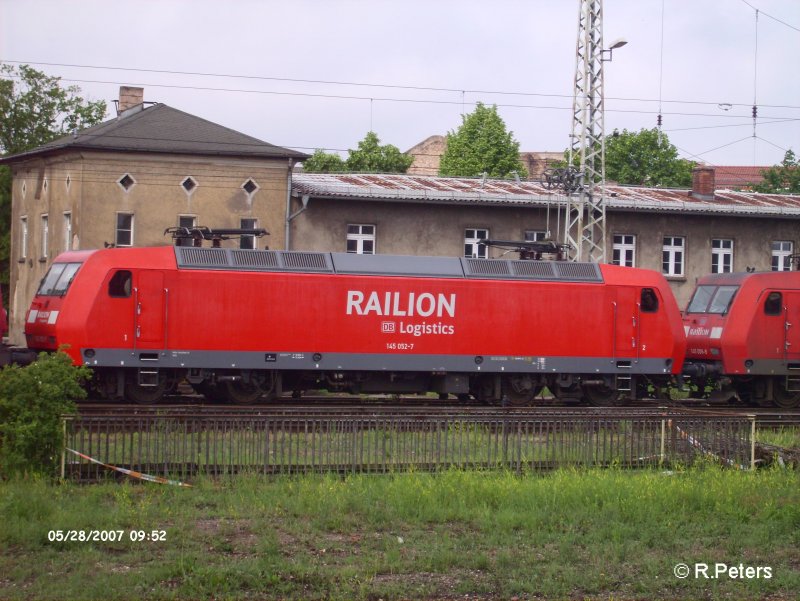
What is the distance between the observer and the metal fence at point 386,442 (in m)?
12.5

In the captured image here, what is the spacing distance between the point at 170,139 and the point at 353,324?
540 inches

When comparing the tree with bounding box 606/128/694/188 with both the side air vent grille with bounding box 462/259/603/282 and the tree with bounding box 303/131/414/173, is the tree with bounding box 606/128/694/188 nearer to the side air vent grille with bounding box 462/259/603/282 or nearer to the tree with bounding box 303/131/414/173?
the tree with bounding box 303/131/414/173

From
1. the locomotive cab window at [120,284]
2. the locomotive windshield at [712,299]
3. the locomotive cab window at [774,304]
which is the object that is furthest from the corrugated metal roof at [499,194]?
the locomotive cab window at [120,284]

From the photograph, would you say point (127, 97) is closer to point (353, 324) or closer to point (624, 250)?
point (624, 250)

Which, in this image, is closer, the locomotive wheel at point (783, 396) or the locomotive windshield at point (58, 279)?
the locomotive windshield at point (58, 279)

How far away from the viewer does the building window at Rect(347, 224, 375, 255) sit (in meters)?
32.3

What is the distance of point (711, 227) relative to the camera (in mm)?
35031

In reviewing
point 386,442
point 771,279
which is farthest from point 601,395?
point 386,442

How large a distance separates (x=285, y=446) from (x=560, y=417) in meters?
3.66

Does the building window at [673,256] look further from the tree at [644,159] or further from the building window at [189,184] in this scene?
the tree at [644,159]

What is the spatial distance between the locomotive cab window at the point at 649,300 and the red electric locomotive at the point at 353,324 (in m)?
0.02

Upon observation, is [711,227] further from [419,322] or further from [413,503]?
[413,503]

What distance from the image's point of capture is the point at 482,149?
60.9 m

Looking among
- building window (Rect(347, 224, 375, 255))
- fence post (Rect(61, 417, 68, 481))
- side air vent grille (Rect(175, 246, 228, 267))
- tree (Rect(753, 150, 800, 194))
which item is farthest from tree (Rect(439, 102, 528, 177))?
fence post (Rect(61, 417, 68, 481))
